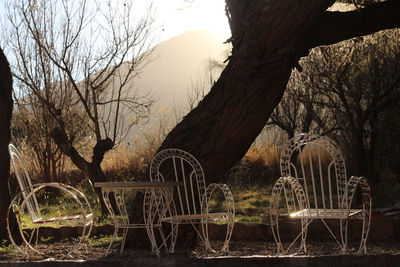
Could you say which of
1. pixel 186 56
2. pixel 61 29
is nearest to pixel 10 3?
pixel 61 29

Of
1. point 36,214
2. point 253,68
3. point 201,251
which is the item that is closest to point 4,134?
point 201,251

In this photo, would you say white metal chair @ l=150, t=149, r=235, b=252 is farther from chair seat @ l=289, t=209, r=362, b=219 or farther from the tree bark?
chair seat @ l=289, t=209, r=362, b=219

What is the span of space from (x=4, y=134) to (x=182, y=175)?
5.69ft

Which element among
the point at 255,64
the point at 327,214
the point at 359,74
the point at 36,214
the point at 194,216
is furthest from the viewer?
the point at 359,74

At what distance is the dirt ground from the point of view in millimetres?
4491

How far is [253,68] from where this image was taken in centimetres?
455

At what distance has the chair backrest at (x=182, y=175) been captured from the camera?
467cm

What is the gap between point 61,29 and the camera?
841 centimetres

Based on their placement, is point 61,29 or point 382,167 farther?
point 382,167

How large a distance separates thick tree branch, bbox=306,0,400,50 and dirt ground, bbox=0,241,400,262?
67.7 inches

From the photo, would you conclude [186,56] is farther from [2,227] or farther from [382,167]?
[2,227]

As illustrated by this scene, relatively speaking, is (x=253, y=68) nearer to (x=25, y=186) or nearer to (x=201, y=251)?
(x=201, y=251)

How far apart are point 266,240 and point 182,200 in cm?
102

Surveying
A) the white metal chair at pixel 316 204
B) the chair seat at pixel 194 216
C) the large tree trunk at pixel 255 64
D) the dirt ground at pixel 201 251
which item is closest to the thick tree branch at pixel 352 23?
the large tree trunk at pixel 255 64
